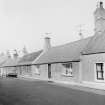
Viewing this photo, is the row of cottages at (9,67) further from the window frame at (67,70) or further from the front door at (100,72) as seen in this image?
the front door at (100,72)

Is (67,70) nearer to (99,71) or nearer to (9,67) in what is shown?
(99,71)

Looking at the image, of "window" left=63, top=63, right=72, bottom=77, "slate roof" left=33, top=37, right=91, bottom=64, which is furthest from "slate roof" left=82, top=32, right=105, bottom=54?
"window" left=63, top=63, right=72, bottom=77

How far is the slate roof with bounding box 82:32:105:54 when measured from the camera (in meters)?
18.4

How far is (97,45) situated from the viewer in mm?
19547

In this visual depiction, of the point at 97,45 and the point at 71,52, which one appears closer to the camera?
the point at 97,45

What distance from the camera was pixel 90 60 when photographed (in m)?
18.9

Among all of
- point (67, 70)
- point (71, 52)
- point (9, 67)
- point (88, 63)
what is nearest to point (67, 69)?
point (67, 70)

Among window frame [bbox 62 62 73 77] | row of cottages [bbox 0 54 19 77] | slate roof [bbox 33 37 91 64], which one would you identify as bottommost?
row of cottages [bbox 0 54 19 77]

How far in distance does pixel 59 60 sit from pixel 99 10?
9.18m

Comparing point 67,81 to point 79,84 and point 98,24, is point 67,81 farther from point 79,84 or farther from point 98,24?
point 98,24

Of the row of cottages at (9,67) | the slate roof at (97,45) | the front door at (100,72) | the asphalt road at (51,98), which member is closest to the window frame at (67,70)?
the slate roof at (97,45)

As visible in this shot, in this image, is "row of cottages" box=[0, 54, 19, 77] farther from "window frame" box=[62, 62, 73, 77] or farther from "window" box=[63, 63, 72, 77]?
"window" box=[63, 63, 72, 77]

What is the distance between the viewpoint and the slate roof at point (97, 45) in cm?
1838

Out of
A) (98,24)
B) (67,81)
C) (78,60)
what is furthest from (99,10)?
(67,81)
